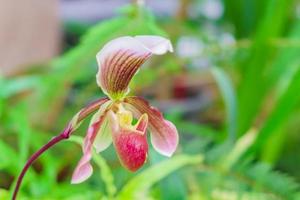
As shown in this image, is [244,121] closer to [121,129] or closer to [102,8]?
[121,129]

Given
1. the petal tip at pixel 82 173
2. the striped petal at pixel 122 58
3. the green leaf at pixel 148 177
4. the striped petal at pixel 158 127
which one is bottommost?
the green leaf at pixel 148 177

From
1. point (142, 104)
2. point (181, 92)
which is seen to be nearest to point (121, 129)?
point (142, 104)

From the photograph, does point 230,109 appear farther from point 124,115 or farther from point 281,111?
point 124,115

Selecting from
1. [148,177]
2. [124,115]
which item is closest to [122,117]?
[124,115]

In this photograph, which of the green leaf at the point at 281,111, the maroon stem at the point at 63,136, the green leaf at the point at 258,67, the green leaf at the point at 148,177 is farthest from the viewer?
the green leaf at the point at 258,67

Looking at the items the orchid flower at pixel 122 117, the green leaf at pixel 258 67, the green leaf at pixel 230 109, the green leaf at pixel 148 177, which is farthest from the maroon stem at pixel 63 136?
the green leaf at pixel 258 67

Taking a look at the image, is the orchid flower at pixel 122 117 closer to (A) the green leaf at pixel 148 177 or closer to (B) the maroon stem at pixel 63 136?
(B) the maroon stem at pixel 63 136
